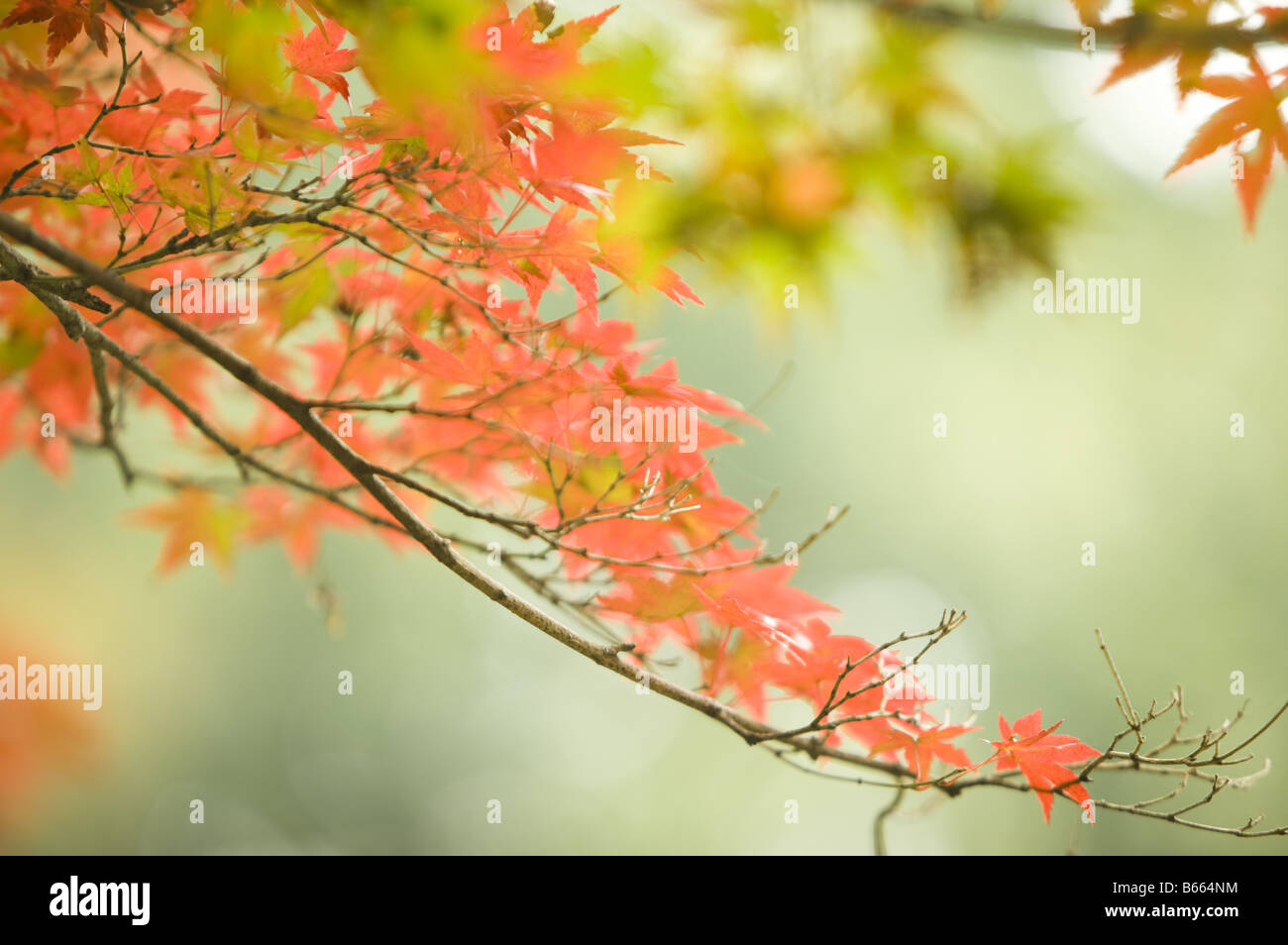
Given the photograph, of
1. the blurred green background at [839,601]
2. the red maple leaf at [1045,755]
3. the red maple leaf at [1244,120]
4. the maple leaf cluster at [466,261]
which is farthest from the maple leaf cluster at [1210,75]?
the blurred green background at [839,601]

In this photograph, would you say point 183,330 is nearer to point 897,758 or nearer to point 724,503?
point 724,503

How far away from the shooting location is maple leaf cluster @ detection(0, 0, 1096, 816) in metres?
0.78

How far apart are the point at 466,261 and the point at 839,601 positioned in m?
5.21

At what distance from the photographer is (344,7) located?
0.66 meters

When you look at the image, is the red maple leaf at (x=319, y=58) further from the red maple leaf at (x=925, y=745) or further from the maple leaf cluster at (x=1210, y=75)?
the red maple leaf at (x=925, y=745)

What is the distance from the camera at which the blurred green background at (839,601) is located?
553cm

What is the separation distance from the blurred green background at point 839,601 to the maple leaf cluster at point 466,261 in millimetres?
4698

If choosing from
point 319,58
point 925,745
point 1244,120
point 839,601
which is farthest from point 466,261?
point 839,601

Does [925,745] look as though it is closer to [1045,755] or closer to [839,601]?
[1045,755]

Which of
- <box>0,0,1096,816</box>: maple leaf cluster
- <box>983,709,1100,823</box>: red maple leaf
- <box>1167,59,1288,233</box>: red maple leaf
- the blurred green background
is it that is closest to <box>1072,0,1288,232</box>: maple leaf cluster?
<box>1167,59,1288,233</box>: red maple leaf

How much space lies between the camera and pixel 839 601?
5844 millimetres
